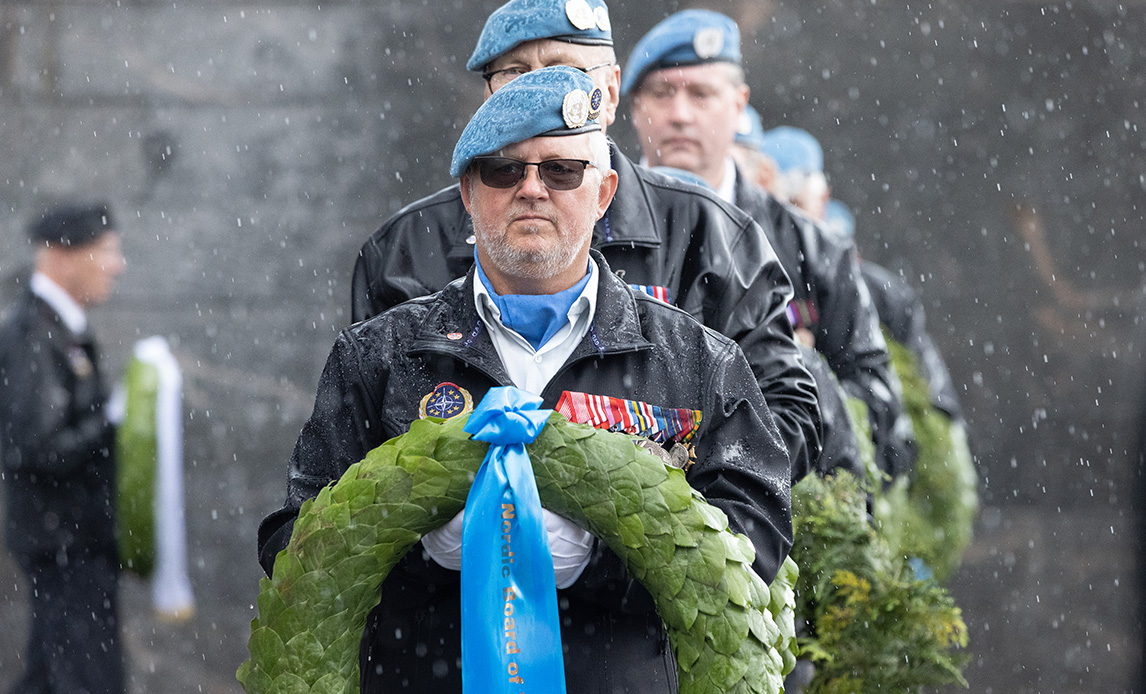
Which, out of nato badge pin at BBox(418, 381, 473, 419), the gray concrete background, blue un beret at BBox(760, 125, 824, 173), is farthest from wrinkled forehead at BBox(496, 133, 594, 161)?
the gray concrete background

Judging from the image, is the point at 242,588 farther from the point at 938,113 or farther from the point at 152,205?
the point at 938,113

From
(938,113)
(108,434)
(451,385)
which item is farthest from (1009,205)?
(451,385)

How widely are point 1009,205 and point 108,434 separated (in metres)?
4.95

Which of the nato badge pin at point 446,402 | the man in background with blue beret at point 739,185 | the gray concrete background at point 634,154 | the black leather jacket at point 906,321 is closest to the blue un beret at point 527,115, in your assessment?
the nato badge pin at point 446,402

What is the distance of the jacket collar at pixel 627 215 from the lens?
11.5 feet

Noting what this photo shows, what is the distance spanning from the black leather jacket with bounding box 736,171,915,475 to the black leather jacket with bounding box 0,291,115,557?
306 cm

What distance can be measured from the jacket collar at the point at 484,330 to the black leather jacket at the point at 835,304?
86.5 inches

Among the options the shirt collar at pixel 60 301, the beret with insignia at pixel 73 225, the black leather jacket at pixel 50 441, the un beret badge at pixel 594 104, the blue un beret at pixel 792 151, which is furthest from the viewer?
the blue un beret at pixel 792 151

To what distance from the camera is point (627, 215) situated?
3553 millimetres

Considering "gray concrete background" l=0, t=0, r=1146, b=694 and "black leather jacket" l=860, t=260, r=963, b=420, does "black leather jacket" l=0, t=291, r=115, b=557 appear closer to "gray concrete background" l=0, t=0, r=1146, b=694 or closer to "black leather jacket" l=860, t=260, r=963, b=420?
"gray concrete background" l=0, t=0, r=1146, b=694

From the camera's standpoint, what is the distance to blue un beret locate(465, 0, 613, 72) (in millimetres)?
3689

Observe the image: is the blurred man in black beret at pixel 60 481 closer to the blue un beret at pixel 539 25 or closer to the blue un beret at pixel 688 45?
the blue un beret at pixel 688 45

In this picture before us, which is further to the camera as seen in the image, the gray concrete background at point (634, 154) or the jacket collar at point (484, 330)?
the gray concrete background at point (634, 154)

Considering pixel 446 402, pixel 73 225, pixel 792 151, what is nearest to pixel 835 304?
pixel 792 151
